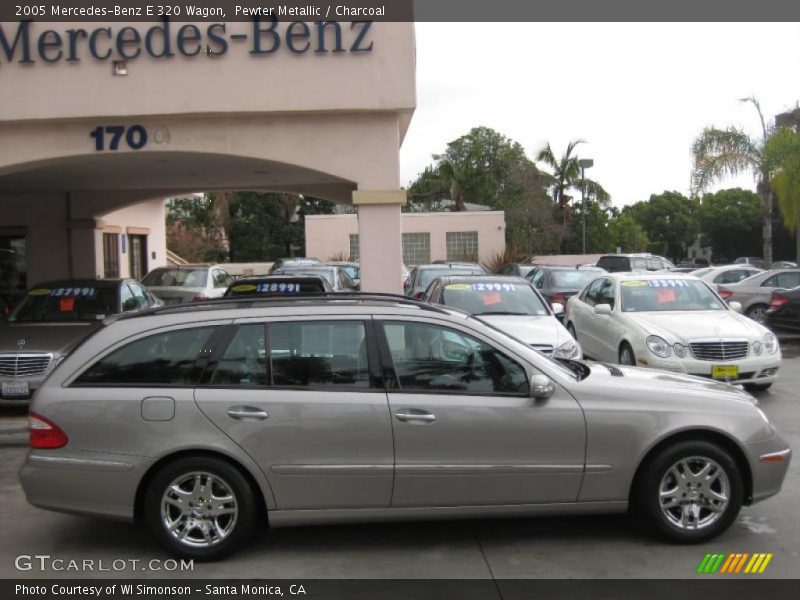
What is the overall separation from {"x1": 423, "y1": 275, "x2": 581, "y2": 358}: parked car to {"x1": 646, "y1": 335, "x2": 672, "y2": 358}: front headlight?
912mm

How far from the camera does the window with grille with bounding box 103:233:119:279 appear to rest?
21266 mm

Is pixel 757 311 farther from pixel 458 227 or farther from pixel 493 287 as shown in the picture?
pixel 458 227

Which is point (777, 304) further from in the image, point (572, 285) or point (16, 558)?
point (16, 558)

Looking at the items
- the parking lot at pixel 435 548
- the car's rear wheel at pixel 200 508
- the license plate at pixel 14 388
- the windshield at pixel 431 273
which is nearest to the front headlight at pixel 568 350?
the parking lot at pixel 435 548

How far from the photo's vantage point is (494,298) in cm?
1109

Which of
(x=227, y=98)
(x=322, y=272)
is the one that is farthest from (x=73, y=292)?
(x=322, y=272)

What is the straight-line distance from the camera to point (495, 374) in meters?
5.16

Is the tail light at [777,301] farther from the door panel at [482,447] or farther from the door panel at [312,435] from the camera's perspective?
the door panel at [312,435]

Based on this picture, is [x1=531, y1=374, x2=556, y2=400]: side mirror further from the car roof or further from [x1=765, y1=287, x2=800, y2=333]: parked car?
[x1=765, y1=287, x2=800, y2=333]: parked car

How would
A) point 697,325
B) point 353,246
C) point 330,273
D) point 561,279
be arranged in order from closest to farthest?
point 697,325, point 330,273, point 561,279, point 353,246

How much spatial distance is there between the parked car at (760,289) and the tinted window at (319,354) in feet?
46.4

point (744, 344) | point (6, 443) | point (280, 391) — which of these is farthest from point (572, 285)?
point (280, 391)
